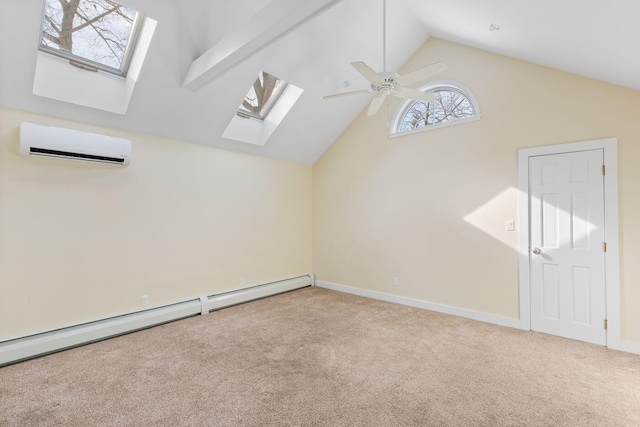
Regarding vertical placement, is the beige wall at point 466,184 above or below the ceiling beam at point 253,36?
below

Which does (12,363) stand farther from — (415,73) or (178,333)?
(415,73)

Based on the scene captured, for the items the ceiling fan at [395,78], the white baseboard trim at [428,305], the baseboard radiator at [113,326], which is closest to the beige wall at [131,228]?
the baseboard radiator at [113,326]

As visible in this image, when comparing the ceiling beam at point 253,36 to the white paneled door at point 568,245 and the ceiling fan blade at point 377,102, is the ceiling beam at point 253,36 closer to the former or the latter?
the ceiling fan blade at point 377,102

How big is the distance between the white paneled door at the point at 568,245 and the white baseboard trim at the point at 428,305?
28 centimetres

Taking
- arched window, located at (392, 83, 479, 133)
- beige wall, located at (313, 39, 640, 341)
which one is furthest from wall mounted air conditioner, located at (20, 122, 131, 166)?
arched window, located at (392, 83, 479, 133)

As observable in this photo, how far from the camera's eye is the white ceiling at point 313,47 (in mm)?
2334

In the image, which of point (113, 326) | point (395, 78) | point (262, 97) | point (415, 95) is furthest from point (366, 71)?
point (113, 326)

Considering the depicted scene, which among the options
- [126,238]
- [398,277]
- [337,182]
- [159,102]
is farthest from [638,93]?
[126,238]

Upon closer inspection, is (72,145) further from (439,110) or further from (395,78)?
(439,110)

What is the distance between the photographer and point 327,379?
2438 mm

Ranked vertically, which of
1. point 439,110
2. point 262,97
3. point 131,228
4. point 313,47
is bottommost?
point 131,228

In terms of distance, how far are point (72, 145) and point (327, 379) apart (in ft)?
10.5

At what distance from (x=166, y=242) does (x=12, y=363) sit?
5.56ft

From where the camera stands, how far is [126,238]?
3492mm
